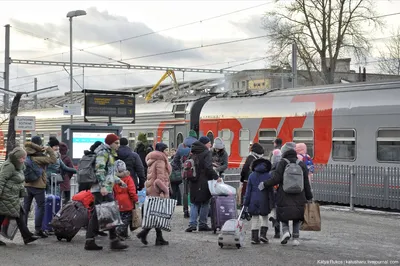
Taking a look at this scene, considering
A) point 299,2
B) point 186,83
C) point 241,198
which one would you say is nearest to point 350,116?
point 241,198

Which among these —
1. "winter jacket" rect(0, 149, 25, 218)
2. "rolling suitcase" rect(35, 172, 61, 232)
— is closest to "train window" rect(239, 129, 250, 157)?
"rolling suitcase" rect(35, 172, 61, 232)

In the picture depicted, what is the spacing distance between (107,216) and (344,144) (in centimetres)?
939

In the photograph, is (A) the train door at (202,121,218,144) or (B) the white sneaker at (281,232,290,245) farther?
(A) the train door at (202,121,218,144)

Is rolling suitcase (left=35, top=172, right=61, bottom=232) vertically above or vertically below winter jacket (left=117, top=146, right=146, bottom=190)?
below

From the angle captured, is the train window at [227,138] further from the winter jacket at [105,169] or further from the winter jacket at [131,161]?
the winter jacket at [105,169]

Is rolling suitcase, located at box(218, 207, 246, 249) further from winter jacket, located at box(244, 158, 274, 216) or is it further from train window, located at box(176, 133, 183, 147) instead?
train window, located at box(176, 133, 183, 147)

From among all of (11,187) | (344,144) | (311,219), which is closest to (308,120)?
(344,144)

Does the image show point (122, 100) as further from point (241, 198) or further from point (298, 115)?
point (241, 198)

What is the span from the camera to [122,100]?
20.9 meters

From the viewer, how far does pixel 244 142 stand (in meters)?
22.0

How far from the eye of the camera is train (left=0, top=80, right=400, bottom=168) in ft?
57.7

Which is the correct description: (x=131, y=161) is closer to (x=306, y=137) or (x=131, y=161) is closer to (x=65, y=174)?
(x=65, y=174)

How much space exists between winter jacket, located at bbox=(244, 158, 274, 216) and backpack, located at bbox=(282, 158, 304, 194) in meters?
0.60

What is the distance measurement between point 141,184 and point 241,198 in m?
2.93
